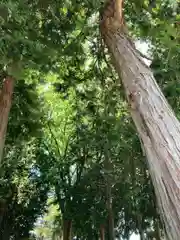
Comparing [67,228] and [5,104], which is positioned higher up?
[67,228]

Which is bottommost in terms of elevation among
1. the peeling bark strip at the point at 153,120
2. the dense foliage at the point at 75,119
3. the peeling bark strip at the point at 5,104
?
the peeling bark strip at the point at 153,120

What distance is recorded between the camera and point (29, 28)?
4480mm

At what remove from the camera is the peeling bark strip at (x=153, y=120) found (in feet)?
8.88

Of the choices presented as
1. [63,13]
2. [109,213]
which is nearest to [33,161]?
[109,213]

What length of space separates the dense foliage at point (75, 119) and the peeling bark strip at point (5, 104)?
0.76ft

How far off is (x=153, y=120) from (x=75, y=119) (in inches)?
290

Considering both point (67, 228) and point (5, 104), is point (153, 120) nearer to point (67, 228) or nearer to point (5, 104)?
point (5, 104)

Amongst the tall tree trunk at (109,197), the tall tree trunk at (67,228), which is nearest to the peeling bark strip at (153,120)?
the tall tree trunk at (109,197)

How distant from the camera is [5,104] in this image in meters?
5.16

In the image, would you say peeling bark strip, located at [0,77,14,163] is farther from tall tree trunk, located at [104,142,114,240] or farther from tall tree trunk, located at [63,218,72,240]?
tall tree trunk, located at [63,218,72,240]

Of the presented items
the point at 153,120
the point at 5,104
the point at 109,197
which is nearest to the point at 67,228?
the point at 109,197

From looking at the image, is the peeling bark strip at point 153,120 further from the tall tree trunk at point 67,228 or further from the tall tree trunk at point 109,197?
the tall tree trunk at point 67,228

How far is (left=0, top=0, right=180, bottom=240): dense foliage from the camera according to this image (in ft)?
16.4

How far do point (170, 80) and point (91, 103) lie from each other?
1.92 m
